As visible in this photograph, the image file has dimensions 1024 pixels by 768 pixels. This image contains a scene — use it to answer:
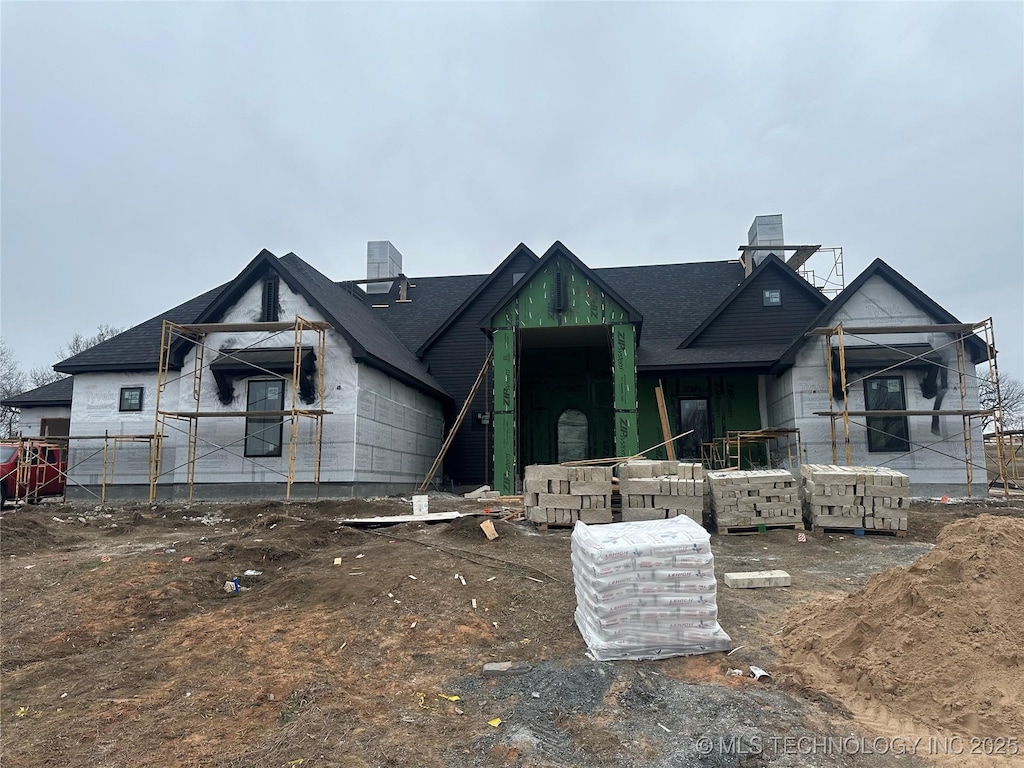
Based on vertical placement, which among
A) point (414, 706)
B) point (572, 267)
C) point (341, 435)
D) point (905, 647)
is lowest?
point (414, 706)

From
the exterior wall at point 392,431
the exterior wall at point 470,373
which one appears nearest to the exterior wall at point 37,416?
the exterior wall at point 392,431

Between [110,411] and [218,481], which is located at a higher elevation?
[110,411]

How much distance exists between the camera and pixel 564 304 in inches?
680

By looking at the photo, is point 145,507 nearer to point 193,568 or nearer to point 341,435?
point 341,435

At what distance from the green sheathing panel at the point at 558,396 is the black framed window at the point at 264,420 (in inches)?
345

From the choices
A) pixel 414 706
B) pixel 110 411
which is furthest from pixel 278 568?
pixel 110 411

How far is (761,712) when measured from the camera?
4246mm

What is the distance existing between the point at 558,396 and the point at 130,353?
1434cm

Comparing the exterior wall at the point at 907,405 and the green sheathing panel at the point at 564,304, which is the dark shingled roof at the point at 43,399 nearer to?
the green sheathing panel at the point at 564,304

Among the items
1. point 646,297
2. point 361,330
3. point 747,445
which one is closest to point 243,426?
point 361,330

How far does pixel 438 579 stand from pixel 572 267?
11.6 metres

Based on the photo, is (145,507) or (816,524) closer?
(816,524)

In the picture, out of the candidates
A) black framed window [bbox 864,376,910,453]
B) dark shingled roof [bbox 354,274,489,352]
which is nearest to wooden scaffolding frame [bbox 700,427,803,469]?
black framed window [bbox 864,376,910,453]

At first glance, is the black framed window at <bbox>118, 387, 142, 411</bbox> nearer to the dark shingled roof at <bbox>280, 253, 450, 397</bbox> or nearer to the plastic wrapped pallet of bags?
the dark shingled roof at <bbox>280, 253, 450, 397</bbox>
